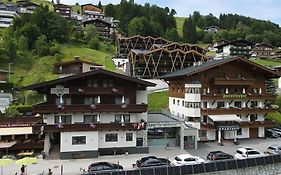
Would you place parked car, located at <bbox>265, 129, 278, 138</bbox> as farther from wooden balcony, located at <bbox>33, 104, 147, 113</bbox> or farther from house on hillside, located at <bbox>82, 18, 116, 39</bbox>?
house on hillside, located at <bbox>82, 18, 116, 39</bbox>

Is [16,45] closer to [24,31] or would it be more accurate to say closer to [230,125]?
[24,31]

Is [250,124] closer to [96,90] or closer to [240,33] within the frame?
[96,90]

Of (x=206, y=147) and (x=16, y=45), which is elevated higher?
(x=16, y=45)

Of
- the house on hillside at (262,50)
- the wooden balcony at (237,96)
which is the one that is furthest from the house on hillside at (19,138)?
the house on hillside at (262,50)

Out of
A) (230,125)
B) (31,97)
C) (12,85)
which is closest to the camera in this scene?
(230,125)

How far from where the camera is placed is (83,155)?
34031 mm

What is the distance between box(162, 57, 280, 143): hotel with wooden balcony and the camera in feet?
141

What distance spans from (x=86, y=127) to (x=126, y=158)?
221 inches

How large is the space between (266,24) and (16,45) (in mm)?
143471

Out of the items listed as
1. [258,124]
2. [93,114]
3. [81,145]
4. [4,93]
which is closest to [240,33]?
[258,124]

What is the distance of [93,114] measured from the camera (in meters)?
35.7

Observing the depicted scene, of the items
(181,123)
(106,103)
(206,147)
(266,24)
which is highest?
(266,24)

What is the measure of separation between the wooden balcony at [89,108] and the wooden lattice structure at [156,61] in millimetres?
39845

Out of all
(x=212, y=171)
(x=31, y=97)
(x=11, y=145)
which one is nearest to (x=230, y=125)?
(x=212, y=171)
